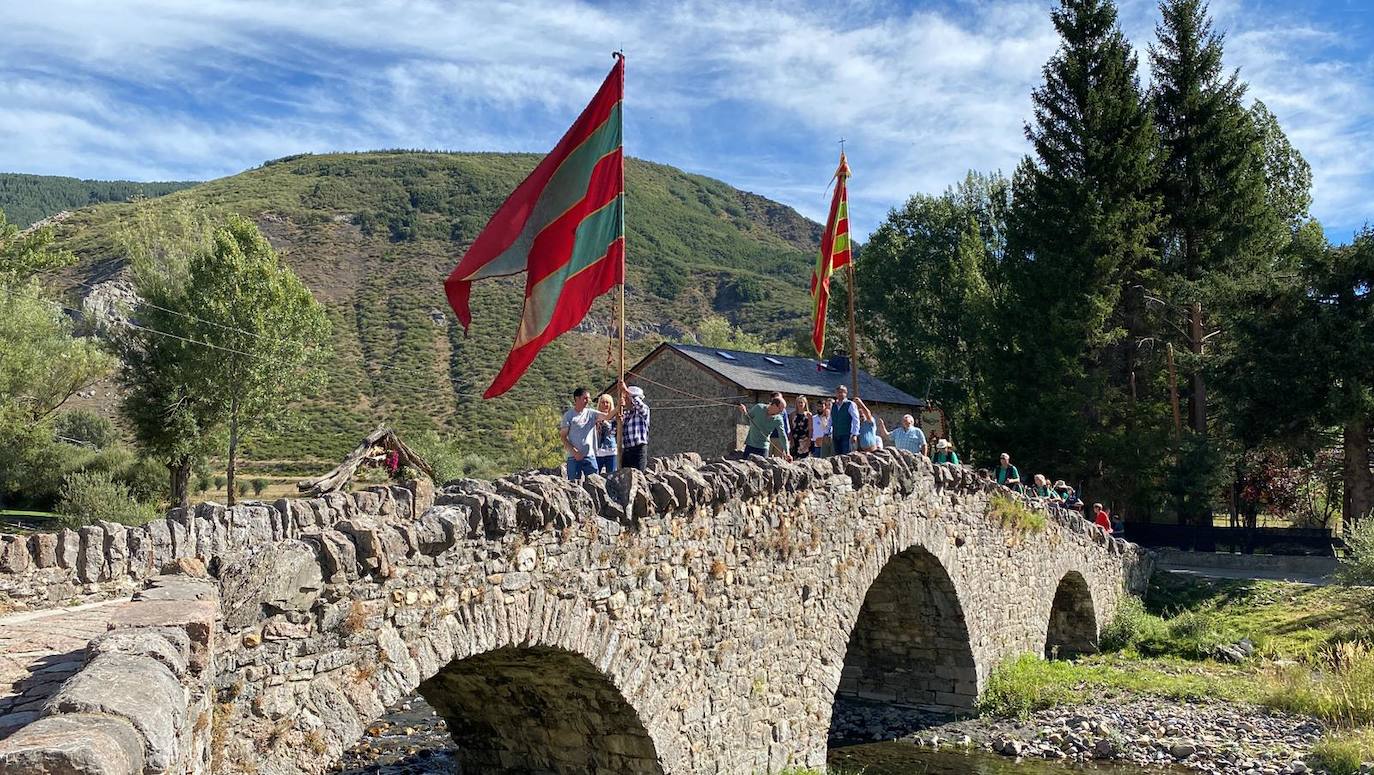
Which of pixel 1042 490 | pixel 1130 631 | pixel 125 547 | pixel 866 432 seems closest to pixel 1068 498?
pixel 1042 490

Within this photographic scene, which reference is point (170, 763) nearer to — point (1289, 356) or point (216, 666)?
point (216, 666)

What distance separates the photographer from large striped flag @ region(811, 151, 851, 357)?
15.0 m

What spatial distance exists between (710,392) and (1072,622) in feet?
33.7

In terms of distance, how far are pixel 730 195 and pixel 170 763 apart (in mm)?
136298

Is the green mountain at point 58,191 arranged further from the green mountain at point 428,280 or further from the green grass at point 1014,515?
the green grass at point 1014,515

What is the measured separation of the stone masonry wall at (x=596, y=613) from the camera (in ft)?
18.5

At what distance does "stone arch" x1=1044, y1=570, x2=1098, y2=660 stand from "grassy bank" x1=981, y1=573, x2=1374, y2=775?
443mm

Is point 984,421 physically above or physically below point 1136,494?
above

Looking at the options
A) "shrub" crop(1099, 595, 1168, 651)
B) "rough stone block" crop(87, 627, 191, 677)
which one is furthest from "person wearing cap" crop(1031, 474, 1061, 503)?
"rough stone block" crop(87, 627, 191, 677)

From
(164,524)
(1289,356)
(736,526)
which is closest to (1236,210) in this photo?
(1289,356)

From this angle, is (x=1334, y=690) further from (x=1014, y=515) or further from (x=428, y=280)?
(x=428, y=280)

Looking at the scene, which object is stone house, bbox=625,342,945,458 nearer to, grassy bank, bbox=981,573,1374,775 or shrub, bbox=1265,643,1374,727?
grassy bank, bbox=981,573,1374,775

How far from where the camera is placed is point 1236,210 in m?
29.6

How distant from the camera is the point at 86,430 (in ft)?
122
